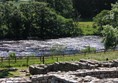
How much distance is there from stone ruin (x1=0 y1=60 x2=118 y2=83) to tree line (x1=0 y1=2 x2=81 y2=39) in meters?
79.2

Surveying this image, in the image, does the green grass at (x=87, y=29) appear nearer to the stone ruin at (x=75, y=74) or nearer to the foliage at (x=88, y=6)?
the foliage at (x=88, y=6)

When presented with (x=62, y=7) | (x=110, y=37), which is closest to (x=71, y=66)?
(x=110, y=37)

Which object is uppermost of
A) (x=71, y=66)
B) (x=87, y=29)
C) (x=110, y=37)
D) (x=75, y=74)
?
(x=75, y=74)

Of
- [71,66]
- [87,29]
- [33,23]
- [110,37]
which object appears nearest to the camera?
[71,66]

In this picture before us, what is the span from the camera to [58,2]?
487 feet

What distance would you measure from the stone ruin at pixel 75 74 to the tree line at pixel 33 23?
7918 cm

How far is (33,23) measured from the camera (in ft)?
416

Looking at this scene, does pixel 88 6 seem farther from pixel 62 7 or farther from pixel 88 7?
pixel 62 7

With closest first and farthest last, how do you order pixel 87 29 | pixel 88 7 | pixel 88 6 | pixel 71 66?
pixel 71 66, pixel 87 29, pixel 88 6, pixel 88 7

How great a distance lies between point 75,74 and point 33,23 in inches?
3917

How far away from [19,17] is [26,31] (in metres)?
4.66

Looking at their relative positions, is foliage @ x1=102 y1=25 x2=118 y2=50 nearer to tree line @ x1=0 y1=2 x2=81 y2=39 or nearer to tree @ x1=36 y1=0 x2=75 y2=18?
tree line @ x1=0 y1=2 x2=81 y2=39

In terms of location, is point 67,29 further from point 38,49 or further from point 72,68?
point 72,68

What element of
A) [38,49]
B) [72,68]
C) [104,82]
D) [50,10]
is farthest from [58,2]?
[104,82]
